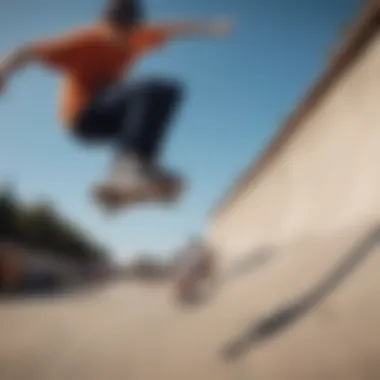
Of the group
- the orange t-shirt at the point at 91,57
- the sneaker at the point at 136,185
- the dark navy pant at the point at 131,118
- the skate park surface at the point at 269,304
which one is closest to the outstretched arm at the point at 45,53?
the orange t-shirt at the point at 91,57

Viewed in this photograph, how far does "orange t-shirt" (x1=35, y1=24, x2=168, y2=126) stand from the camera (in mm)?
1109

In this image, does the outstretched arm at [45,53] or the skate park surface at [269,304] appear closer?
the skate park surface at [269,304]

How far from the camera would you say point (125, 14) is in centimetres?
112

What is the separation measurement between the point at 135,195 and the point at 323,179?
32cm

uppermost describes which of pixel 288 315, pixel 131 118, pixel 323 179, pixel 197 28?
pixel 197 28

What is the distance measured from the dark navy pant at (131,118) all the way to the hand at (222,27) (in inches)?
5.6

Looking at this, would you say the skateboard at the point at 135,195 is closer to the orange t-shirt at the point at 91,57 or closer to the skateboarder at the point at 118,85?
the skateboarder at the point at 118,85

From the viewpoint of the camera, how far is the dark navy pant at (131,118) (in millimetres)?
1093

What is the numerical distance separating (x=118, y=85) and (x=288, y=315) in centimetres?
50

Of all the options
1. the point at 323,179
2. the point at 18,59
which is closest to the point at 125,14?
the point at 18,59

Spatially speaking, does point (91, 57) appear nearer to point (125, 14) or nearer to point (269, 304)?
point (125, 14)

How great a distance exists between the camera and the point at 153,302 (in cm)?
105

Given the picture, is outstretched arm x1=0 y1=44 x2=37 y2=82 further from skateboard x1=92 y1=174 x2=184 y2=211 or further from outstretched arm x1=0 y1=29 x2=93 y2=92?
skateboard x1=92 y1=174 x2=184 y2=211

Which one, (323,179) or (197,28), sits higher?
(197,28)
